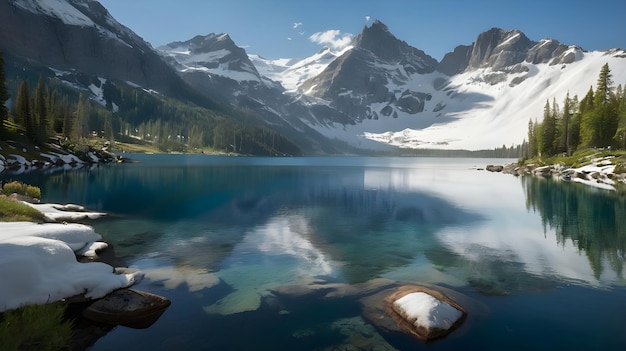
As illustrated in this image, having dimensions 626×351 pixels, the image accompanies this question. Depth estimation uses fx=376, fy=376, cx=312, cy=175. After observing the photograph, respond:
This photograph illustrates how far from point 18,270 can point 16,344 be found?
A: 15.9 ft

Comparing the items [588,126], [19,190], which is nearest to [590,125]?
[588,126]

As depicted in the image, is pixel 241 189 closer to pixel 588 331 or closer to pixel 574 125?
pixel 588 331

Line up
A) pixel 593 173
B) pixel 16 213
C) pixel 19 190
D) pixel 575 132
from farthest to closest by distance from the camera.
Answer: pixel 575 132 → pixel 593 173 → pixel 19 190 → pixel 16 213

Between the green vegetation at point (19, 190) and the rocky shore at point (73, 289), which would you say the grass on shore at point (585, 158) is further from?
the green vegetation at point (19, 190)

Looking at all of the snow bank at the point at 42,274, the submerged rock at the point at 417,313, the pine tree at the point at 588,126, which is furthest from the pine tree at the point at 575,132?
the snow bank at the point at 42,274

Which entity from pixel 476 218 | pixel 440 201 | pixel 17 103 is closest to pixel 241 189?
pixel 440 201

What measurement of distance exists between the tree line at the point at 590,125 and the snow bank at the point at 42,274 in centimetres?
12672

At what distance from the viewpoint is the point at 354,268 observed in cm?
2355

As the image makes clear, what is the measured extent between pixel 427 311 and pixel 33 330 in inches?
545

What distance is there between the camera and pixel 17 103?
98.2 metres

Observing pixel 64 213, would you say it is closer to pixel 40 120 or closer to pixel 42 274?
pixel 42 274

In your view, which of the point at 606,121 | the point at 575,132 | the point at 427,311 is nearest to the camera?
the point at 427,311

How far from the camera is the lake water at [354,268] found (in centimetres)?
1449

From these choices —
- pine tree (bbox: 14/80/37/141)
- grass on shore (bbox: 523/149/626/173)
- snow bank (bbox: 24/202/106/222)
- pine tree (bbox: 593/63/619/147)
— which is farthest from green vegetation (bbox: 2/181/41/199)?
pine tree (bbox: 593/63/619/147)
